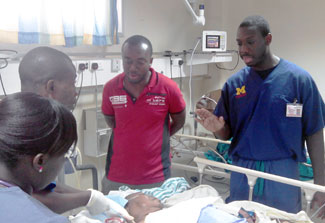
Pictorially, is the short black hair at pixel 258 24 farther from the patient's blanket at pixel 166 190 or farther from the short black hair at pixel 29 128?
the short black hair at pixel 29 128

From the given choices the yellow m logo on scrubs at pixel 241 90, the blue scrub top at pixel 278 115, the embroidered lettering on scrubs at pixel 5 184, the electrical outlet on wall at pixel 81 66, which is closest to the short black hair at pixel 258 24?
the blue scrub top at pixel 278 115

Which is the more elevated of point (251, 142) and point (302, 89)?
point (302, 89)

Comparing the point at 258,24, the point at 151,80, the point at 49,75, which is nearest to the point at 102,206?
the point at 49,75

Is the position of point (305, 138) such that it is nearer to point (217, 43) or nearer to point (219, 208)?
point (219, 208)

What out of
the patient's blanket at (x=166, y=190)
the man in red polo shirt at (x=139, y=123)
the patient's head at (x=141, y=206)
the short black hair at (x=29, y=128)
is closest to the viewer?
the short black hair at (x=29, y=128)

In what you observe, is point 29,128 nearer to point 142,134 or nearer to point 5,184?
point 5,184

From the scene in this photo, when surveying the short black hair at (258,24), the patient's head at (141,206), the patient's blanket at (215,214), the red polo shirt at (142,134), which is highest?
the short black hair at (258,24)

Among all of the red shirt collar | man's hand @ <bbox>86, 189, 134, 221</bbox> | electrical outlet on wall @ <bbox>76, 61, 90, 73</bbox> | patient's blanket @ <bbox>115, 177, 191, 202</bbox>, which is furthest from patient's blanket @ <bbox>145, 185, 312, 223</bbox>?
electrical outlet on wall @ <bbox>76, 61, 90, 73</bbox>

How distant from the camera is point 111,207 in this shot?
1330 millimetres

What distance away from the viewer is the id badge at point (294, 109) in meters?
1.58

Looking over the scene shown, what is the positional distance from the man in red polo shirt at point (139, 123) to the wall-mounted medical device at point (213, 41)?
1561 mm

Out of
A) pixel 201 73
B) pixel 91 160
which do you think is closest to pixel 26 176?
pixel 91 160

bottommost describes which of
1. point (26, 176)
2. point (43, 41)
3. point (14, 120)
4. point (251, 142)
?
point (251, 142)

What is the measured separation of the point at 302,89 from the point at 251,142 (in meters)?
0.36
